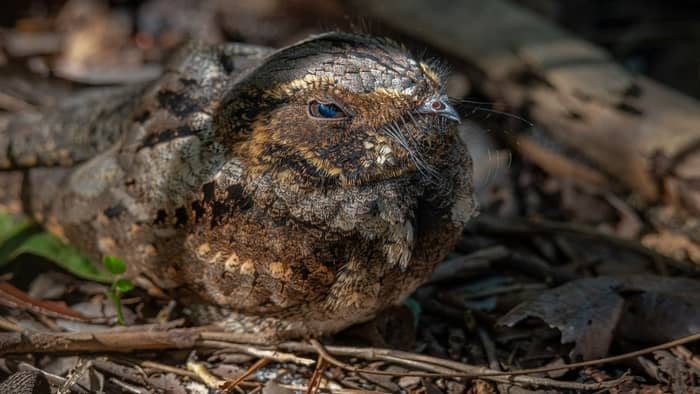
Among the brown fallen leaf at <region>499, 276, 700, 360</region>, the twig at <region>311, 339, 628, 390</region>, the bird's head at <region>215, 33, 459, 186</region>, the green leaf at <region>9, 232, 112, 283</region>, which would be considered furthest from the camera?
the green leaf at <region>9, 232, 112, 283</region>

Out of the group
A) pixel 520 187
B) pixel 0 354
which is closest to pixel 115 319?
pixel 0 354

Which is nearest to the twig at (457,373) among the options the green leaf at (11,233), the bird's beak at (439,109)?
the bird's beak at (439,109)

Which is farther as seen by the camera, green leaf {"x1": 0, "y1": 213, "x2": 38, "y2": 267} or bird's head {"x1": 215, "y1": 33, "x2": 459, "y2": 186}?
green leaf {"x1": 0, "y1": 213, "x2": 38, "y2": 267}

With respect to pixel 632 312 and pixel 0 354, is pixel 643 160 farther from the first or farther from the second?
pixel 0 354

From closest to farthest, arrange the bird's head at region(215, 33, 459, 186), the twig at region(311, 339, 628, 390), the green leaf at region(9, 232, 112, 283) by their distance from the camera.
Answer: the bird's head at region(215, 33, 459, 186) < the twig at region(311, 339, 628, 390) < the green leaf at region(9, 232, 112, 283)

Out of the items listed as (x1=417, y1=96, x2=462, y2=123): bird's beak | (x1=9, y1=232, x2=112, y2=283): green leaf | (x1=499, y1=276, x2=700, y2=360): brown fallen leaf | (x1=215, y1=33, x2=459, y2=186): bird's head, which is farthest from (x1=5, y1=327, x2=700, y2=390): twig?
(x1=417, y1=96, x2=462, y2=123): bird's beak

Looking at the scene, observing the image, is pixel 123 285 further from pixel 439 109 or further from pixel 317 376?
pixel 439 109

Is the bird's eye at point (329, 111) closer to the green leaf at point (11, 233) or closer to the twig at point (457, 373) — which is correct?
the twig at point (457, 373)

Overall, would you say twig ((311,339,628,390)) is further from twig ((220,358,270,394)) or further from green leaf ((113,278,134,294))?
green leaf ((113,278,134,294))
